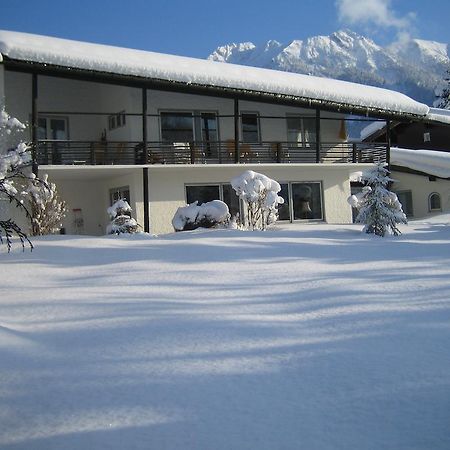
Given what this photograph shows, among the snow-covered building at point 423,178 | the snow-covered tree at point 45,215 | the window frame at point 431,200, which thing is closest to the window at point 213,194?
the snow-covered tree at point 45,215

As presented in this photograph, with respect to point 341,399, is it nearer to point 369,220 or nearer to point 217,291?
point 217,291

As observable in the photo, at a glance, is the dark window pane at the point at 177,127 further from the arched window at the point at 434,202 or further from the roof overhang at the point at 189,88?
the arched window at the point at 434,202

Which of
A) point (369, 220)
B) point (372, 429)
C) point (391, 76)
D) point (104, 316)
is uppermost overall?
point (391, 76)

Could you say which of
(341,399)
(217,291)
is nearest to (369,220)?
(217,291)

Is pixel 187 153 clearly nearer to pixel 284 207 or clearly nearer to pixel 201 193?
pixel 201 193

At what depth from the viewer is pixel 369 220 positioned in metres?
13.2

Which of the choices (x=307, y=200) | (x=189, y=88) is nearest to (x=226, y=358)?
(x=189, y=88)

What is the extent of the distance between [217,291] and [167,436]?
147 inches

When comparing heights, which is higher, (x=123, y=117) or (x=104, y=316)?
(x=123, y=117)

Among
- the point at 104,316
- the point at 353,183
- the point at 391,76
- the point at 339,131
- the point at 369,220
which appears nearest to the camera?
the point at 104,316

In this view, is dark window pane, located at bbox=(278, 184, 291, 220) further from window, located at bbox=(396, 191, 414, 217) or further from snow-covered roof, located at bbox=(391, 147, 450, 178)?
window, located at bbox=(396, 191, 414, 217)

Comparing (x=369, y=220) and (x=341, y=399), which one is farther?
(x=369, y=220)

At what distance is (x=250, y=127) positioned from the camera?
68.6ft

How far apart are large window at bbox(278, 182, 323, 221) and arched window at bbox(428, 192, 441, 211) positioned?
8.75 meters
